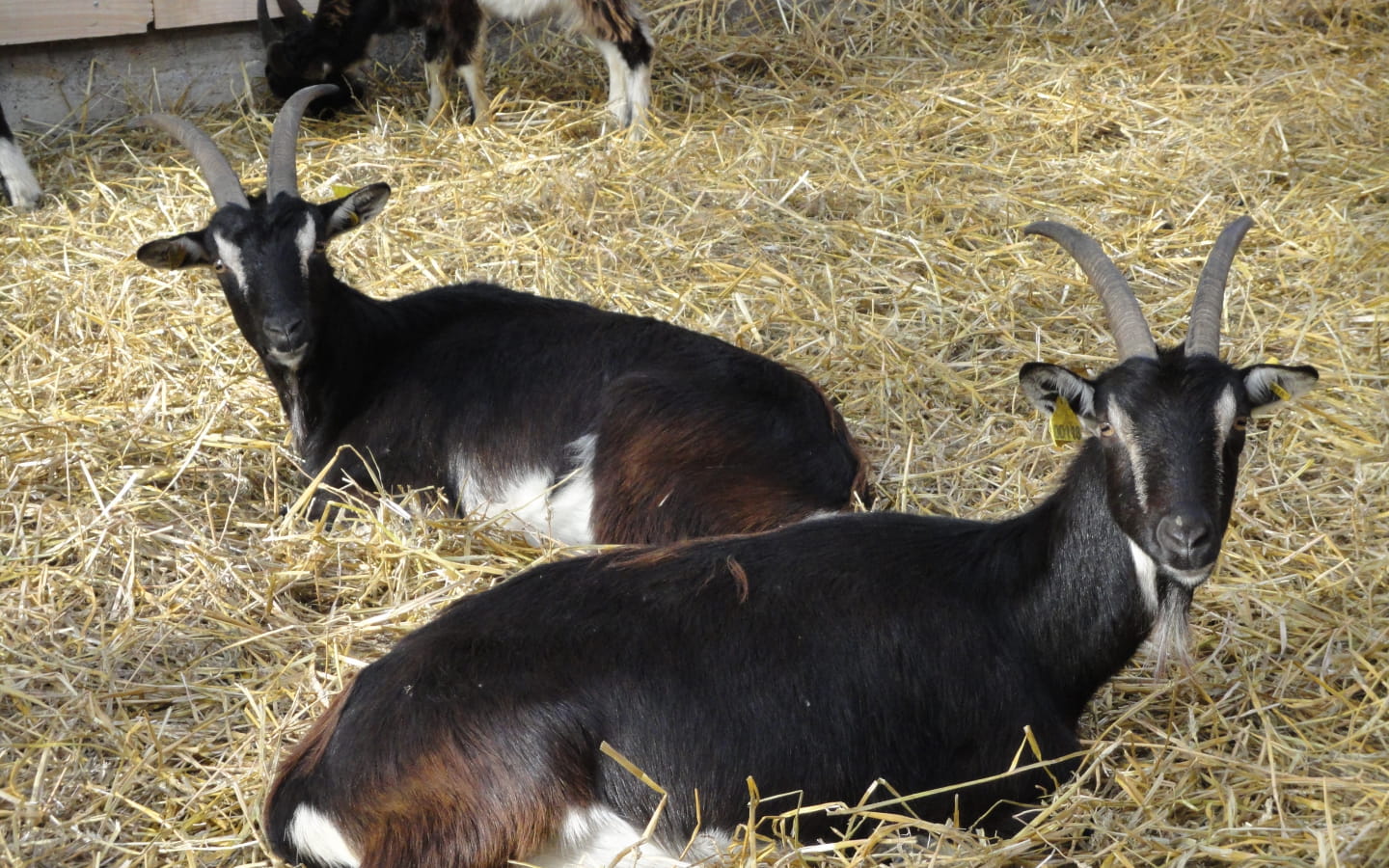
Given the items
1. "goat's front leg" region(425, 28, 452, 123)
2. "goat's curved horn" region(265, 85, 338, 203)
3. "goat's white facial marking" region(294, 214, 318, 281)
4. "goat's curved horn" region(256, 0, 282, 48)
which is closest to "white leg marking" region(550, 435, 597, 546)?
"goat's white facial marking" region(294, 214, 318, 281)

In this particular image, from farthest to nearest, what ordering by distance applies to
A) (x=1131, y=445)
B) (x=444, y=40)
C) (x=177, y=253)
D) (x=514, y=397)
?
(x=444, y=40) < (x=514, y=397) < (x=177, y=253) < (x=1131, y=445)

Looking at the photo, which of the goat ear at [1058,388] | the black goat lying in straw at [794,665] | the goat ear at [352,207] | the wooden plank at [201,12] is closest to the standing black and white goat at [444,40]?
the wooden plank at [201,12]

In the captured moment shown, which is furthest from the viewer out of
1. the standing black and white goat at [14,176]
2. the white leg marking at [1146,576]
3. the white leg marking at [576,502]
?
the standing black and white goat at [14,176]

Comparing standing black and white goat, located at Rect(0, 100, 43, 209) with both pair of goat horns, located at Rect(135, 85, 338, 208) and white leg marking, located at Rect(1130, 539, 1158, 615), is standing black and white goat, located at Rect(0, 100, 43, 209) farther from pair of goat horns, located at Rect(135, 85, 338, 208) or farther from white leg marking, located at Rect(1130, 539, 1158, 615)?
white leg marking, located at Rect(1130, 539, 1158, 615)

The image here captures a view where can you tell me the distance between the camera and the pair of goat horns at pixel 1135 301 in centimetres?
300

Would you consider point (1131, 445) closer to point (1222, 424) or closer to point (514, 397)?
point (1222, 424)

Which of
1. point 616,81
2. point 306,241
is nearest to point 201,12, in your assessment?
point 616,81

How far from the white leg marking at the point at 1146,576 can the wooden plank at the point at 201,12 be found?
254 inches

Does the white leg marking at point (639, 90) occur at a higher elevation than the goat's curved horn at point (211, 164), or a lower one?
lower

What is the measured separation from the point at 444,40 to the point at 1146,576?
19.0 ft

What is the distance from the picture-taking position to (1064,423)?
309 cm

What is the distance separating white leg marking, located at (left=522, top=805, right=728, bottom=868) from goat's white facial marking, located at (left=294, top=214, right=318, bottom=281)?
2.36 m

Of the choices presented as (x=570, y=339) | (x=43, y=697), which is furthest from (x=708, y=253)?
(x=43, y=697)

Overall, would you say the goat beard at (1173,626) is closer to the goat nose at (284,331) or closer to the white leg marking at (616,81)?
the goat nose at (284,331)
